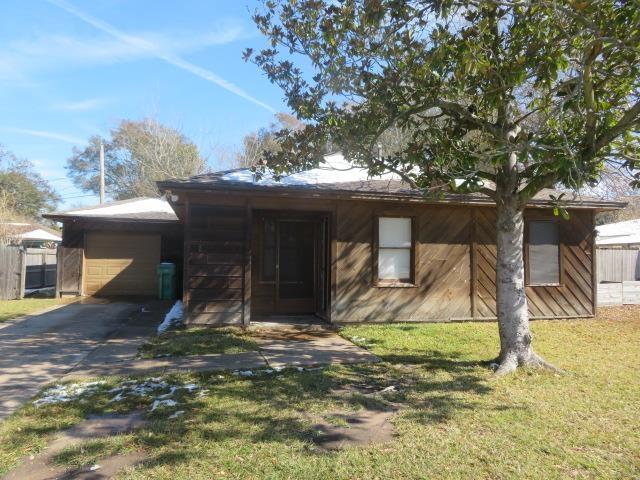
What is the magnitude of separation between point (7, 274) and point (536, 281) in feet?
49.7

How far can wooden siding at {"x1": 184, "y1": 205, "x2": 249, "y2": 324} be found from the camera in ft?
30.7

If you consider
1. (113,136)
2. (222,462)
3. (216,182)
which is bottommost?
(222,462)

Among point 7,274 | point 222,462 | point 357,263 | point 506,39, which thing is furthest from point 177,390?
point 7,274

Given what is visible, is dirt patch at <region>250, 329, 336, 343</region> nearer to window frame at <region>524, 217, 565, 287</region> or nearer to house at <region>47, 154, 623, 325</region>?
house at <region>47, 154, 623, 325</region>

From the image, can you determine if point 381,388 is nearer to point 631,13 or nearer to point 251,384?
point 251,384

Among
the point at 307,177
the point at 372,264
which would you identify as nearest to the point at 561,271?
the point at 372,264

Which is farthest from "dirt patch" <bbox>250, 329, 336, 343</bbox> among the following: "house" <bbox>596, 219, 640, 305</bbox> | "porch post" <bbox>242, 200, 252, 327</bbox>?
"house" <bbox>596, 219, 640, 305</bbox>

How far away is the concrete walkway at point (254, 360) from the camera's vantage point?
6.46m

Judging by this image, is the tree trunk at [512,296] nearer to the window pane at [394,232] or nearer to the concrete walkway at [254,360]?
the concrete walkway at [254,360]

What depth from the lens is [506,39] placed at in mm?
6719

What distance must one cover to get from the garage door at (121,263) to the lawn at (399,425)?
38.7 ft

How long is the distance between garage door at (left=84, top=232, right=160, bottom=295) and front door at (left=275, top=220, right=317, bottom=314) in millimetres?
7708

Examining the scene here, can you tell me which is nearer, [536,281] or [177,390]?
[177,390]

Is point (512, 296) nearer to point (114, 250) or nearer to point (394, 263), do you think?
point (394, 263)
